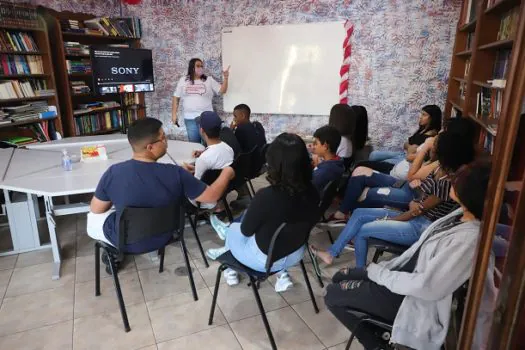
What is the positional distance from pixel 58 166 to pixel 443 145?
102 inches

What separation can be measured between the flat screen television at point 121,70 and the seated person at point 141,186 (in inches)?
124

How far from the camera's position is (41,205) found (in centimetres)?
351

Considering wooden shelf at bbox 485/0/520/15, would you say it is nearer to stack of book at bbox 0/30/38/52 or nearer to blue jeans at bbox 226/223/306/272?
blue jeans at bbox 226/223/306/272

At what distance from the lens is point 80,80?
4.85 m

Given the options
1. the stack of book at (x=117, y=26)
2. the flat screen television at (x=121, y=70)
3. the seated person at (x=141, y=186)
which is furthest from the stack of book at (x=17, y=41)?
the seated person at (x=141, y=186)

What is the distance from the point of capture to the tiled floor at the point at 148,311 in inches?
72.2

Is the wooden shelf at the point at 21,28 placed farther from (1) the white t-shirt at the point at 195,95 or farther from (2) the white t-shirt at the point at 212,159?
(2) the white t-shirt at the point at 212,159

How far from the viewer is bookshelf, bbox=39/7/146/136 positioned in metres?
4.34

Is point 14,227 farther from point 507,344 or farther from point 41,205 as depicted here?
point 507,344

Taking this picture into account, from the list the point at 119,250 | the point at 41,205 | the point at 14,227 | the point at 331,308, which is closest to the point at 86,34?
the point at 41,205

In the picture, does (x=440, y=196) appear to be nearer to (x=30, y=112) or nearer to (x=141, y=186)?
(x=141, y=186)

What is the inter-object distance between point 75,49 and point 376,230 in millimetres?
4272

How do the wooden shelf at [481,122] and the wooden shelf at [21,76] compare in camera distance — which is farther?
the wooden shelf at [21,76]

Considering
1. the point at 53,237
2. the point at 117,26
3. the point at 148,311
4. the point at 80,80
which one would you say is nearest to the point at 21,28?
the point at 80,80
